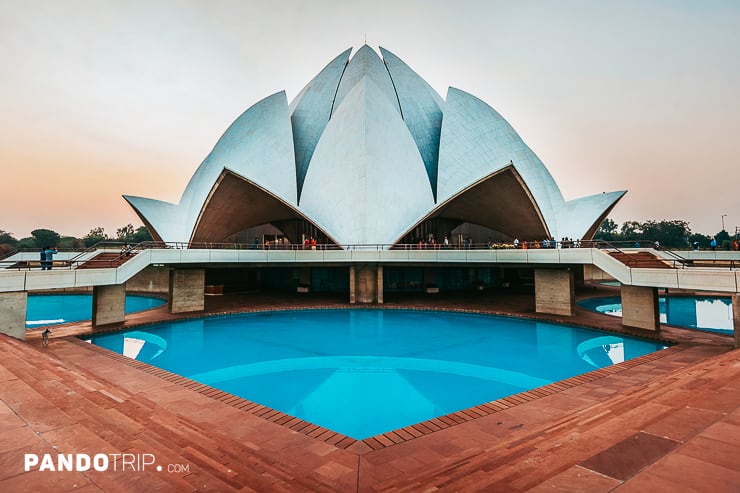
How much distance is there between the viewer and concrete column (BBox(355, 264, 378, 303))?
59.1 ft

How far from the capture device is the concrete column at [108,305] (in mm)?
12383

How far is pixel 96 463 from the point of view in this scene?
112 inches

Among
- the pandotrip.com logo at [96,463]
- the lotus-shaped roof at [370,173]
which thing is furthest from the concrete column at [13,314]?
the lotus-shaped roof at [370,173]

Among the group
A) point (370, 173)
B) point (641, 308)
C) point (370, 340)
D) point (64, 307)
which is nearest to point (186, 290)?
point (370, 340)

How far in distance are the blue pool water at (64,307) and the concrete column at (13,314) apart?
17.6ft

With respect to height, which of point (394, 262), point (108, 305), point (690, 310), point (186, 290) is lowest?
point (690, 310)

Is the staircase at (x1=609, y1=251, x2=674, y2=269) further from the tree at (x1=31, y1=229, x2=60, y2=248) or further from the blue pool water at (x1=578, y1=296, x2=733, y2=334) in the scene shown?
the tree at (x1=31, y1=229, x2=60, y2=248)

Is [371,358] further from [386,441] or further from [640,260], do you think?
[640,260]

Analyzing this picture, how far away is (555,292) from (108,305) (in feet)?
56.5

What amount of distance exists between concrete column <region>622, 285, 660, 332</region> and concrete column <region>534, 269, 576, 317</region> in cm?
224

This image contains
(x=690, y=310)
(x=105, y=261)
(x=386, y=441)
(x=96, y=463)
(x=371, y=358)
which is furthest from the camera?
(x=690, y=310)

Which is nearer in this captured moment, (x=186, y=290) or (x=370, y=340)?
(x=370, y=340)

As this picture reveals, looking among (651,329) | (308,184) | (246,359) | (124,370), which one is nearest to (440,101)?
(308,184)

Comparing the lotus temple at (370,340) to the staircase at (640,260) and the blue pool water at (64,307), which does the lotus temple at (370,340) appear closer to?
the staircase at (640,260)
